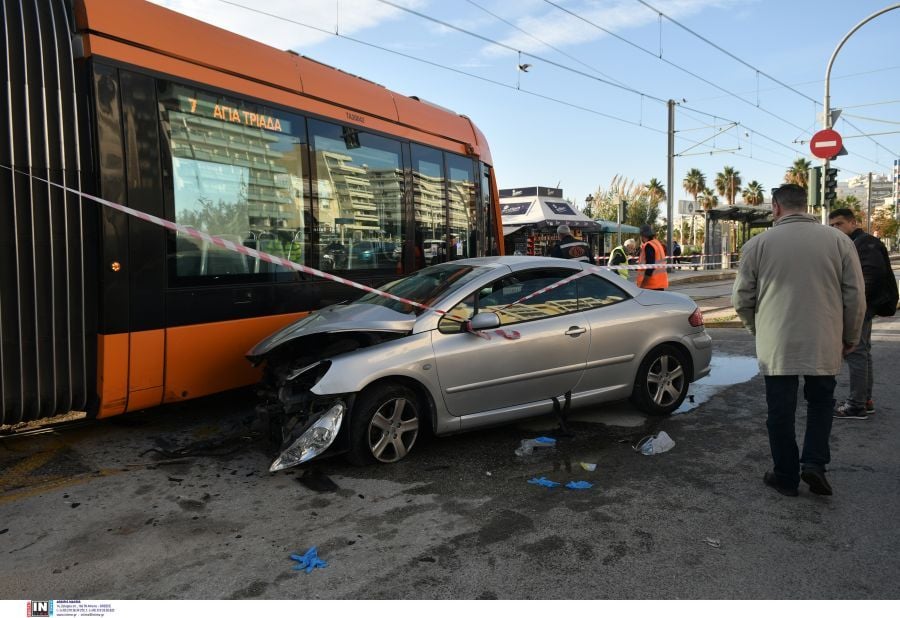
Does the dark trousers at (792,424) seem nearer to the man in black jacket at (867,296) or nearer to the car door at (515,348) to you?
the car door at (515,348)

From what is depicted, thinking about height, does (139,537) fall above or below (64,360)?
below

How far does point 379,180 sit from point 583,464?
158 inches

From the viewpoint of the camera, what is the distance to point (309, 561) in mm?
3027

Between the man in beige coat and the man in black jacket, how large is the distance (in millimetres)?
1765

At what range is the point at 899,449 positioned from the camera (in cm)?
452

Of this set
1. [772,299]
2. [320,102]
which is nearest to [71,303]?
[320,102]

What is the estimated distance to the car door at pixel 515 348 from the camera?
454cm

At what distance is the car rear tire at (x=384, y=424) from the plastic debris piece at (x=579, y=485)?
1145mm

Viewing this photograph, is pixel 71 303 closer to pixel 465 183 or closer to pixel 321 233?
pixel 321 233

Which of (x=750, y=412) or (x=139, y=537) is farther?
(x=750, y=412)

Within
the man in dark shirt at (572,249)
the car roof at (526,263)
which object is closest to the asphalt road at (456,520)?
the car roof at (526,263)

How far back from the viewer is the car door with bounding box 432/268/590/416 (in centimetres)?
454

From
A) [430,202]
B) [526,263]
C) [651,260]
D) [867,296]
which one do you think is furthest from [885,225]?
[526,263]

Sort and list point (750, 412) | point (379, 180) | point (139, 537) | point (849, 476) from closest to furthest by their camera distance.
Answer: point (139, 537)
point (849, 476)
point (750, 412)
point (379, 180)
